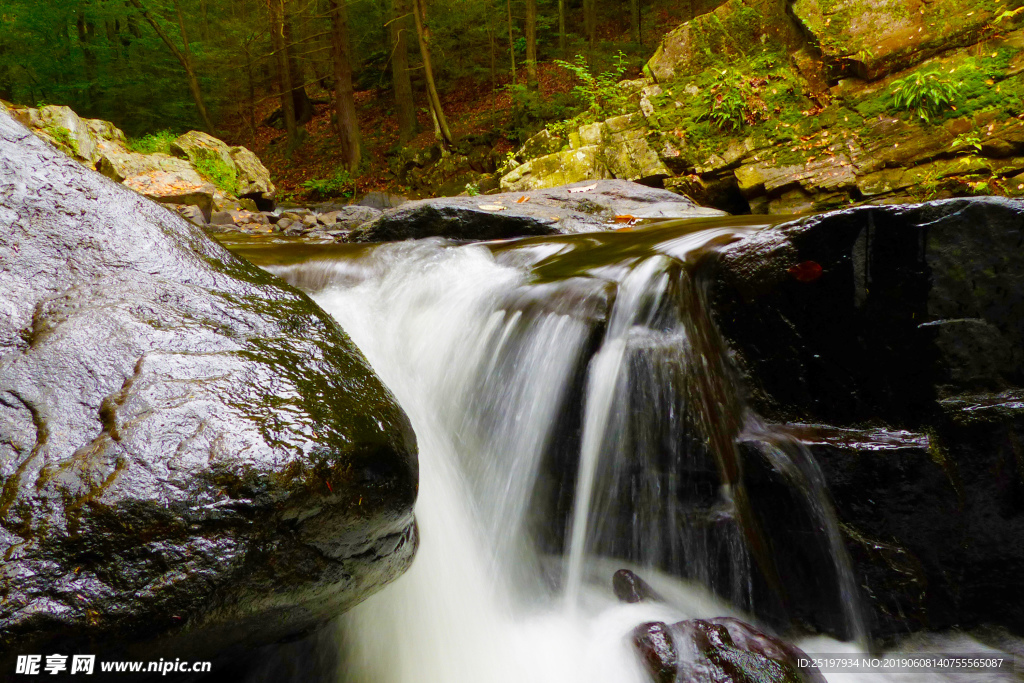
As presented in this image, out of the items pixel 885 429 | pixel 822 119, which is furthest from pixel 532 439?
pixel 822 119

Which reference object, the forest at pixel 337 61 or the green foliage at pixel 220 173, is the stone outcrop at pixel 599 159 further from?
the green foliage at pixel 220 173

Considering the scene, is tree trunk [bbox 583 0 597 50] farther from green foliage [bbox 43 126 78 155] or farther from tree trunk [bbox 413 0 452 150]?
green foliage [bbox 43 126 78 155]

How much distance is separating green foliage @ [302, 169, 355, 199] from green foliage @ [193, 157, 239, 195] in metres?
5.17

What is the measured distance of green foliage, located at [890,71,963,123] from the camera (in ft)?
23.7

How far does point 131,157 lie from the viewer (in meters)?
9.30

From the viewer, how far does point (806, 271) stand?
260 centimetres

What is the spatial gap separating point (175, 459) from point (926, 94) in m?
9.32

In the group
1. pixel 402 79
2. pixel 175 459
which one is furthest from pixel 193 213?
pixel 402 79

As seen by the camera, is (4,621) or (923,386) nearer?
(4,621)

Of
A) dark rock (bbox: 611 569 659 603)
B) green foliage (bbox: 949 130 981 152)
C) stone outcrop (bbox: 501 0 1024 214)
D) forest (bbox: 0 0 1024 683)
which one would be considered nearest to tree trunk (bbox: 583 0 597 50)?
stone outcrop (bbox: 501 0 1024 214)

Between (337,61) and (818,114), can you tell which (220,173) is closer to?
(337,61)

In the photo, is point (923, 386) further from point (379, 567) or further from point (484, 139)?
point (484, 139)

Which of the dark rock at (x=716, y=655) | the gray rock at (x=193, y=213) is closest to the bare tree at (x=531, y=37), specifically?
the gray rock at (x=193, y=213)

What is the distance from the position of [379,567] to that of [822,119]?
29.7ft
